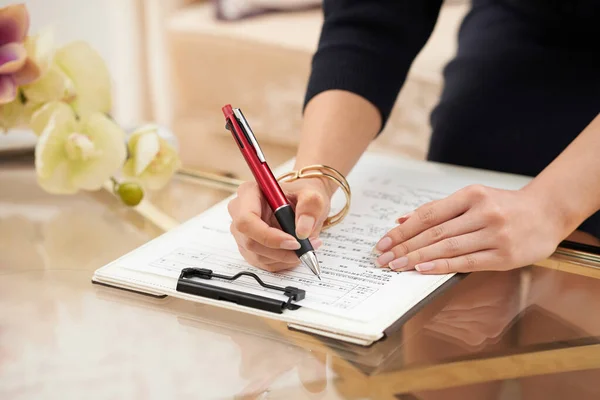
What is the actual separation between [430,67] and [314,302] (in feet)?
4.57

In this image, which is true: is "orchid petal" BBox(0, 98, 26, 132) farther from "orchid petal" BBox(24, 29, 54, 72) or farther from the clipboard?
the clipboard

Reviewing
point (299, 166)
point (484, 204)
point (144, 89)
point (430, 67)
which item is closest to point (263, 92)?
point (430, 67)

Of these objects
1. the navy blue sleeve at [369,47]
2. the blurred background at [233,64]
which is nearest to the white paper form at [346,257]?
the navy blue sleeve at [369,47]

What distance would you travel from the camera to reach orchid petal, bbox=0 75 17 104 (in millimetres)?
901

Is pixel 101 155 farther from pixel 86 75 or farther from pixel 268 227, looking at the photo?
pixel 268 227

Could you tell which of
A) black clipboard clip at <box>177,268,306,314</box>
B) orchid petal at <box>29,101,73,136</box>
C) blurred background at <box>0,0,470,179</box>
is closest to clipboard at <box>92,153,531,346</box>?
black clipboard clip at <box>177,268,306,314</box>

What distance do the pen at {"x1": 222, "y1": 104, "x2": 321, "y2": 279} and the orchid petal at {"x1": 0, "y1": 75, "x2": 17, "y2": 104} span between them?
29 centimetres

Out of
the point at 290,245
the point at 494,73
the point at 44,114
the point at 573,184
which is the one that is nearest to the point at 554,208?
the point at 573,184

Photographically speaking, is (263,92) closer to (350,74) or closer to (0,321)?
(350,74)

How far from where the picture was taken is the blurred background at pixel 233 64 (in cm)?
204

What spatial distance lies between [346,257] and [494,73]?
45cm

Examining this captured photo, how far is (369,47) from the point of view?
1016mm

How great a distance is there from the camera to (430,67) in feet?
6.44

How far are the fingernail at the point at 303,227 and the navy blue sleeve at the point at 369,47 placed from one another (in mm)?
295
